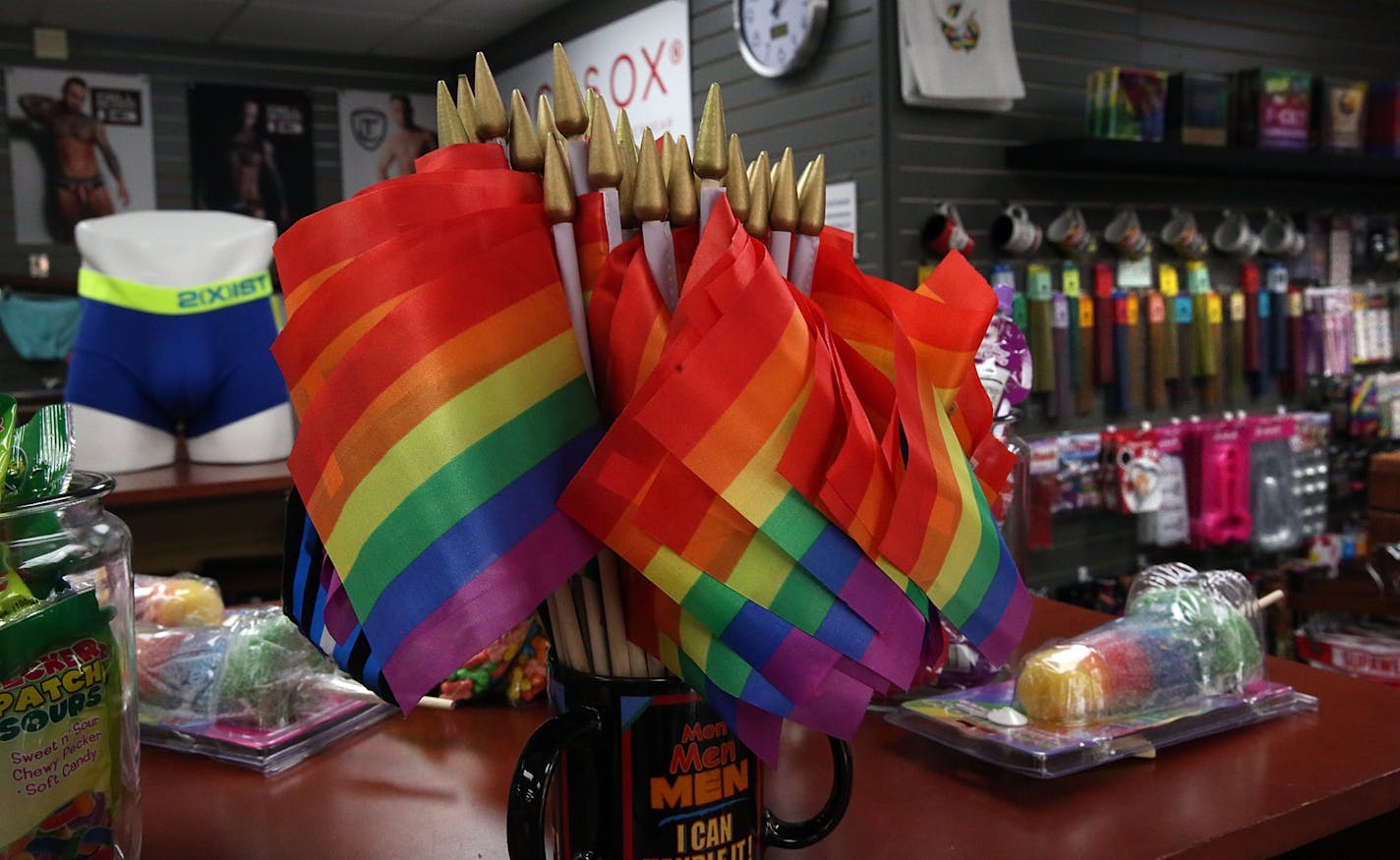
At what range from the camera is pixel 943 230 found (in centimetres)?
359

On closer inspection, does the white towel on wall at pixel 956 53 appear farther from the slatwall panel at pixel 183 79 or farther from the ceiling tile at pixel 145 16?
the slatwall panel at pixel 183 79

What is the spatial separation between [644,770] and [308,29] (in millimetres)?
6522

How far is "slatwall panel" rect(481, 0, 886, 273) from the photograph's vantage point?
364 cm

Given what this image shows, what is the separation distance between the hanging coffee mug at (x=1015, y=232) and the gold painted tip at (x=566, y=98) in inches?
131

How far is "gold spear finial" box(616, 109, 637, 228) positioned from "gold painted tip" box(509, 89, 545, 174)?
0.04 metres

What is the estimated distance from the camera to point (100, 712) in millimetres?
675

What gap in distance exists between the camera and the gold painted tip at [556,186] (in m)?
0.60

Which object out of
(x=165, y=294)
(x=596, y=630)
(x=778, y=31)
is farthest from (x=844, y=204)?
(x=596, y=630)

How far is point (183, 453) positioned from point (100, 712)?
2326 millimetres

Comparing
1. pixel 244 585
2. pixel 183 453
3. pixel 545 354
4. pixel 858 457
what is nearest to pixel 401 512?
pixel 545 354

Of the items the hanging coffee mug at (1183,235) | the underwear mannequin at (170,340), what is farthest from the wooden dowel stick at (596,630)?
the hanging coffee mug at (1183,235)

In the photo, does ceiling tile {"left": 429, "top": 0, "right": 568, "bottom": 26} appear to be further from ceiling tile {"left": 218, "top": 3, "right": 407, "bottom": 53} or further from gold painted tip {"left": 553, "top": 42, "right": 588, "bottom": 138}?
gold painted tip {"left": 553, "top": 42, "right": 588, "bottom": 138}

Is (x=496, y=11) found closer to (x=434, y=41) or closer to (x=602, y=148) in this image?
(x=434, y=41)

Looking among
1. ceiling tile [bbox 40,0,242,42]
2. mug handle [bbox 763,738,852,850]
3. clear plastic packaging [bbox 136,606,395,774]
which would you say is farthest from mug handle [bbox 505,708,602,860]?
ceiling tile [bbox 40,0,242,42]
